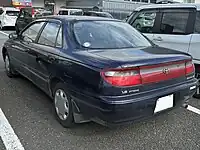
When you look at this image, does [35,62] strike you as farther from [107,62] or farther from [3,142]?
[107,62]

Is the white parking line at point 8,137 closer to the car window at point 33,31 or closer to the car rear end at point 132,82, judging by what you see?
the car rear end at point 132,82

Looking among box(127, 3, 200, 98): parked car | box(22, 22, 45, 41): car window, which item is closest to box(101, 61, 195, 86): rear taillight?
box(127, 3, 200, 98): parked car

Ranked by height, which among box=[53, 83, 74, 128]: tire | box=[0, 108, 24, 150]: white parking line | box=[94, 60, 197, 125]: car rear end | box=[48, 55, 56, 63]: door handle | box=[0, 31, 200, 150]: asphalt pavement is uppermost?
box=[48, 55, 56, 63]: door handle

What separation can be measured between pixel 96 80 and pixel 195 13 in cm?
273

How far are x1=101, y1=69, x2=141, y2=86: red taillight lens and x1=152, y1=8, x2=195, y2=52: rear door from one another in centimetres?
228

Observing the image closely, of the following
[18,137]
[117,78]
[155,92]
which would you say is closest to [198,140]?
[155,92]

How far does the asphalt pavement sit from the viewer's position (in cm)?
289

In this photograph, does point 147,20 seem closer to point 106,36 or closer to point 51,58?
point 106,36

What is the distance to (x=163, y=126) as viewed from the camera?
3.42m

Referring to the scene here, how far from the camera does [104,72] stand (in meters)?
2.55

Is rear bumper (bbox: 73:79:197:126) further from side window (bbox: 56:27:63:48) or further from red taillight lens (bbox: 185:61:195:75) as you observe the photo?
side window (bbox: 56:27:63:48)

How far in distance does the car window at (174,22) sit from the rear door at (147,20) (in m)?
0.19

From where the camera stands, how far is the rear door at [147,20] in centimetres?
505

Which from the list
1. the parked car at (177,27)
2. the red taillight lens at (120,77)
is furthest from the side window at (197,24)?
the red taillight lens at (120,77)
